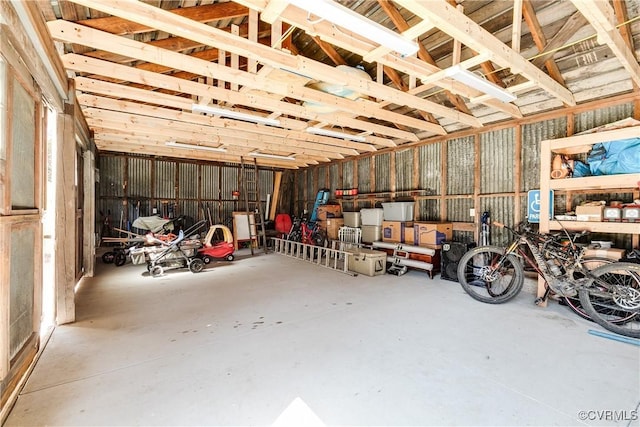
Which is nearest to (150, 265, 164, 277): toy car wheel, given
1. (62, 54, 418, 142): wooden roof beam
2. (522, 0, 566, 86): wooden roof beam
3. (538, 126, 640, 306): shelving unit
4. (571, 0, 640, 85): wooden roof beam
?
(62, 54, 418, 142): wooden roof beam

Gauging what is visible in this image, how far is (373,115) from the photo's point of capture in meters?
4.43

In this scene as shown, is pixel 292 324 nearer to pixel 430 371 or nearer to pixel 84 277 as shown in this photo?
pixel 430 371

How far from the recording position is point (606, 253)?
3348mm

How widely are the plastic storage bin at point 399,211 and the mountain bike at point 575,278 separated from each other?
216cm

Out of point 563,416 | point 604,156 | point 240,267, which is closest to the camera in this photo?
point 563,416

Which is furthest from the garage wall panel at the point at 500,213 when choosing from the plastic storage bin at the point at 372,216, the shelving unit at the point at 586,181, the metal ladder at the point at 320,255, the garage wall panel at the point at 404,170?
the metal ladder at the point at 320,255

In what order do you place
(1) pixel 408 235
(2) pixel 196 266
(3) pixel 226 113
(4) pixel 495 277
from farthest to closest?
(1) pixel 408 235
(2) pixel 196 266
(3) pixel 226 113
(4) pixel 495 277

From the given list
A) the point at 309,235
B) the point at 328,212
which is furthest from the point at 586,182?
the point at 309,235

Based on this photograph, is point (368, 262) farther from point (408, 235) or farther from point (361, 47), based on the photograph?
point (361, 47)

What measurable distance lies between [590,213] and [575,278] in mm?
817

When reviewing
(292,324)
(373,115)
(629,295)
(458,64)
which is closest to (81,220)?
(292,324)

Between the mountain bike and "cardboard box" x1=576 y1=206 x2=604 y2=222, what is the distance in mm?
252

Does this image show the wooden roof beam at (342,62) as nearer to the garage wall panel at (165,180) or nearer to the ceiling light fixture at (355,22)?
the ceiling light fixture at (355,22)

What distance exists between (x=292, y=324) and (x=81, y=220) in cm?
450
